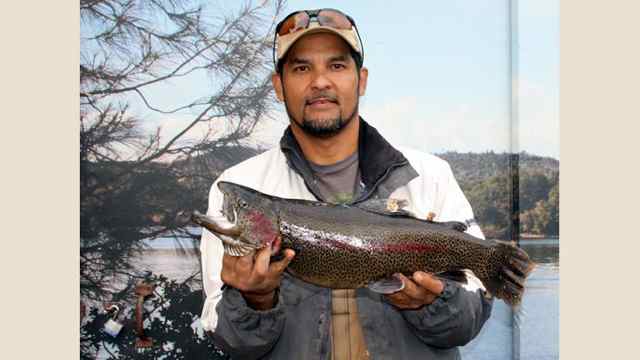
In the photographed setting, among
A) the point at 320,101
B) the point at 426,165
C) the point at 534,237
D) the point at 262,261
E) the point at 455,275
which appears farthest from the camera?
the point at 534,237

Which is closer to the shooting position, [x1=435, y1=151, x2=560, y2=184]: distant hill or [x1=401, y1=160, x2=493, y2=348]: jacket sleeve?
[x1=401, y1=160, x2=493, y2=348]: jacket sleeve

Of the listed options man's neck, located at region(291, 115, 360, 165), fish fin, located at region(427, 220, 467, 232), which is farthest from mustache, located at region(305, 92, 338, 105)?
fish fin, located at region(427, 220, 467, 232)

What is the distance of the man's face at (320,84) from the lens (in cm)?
302

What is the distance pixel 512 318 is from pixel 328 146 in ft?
8.12

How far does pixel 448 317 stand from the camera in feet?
8.85

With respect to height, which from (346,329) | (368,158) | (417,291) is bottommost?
(346,329)

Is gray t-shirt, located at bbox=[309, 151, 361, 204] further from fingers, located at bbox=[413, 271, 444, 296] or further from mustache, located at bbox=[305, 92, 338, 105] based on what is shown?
fingers, located at bbox=[413, 271, 444, 296]

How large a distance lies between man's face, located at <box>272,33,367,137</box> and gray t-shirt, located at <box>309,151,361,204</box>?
182 millimetres

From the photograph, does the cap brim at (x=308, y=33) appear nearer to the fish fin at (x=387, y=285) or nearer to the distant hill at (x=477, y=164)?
the fish fin at (x=387, y=285)

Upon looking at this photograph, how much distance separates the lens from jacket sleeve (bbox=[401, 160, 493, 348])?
2.69m

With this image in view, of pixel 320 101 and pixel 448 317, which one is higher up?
pixel 320 101

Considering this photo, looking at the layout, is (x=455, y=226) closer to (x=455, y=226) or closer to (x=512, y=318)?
(x=455, y=226)

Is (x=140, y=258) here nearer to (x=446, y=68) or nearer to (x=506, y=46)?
(x=446, y=68)

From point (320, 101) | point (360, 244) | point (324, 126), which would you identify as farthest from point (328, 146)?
point (360, 244)
